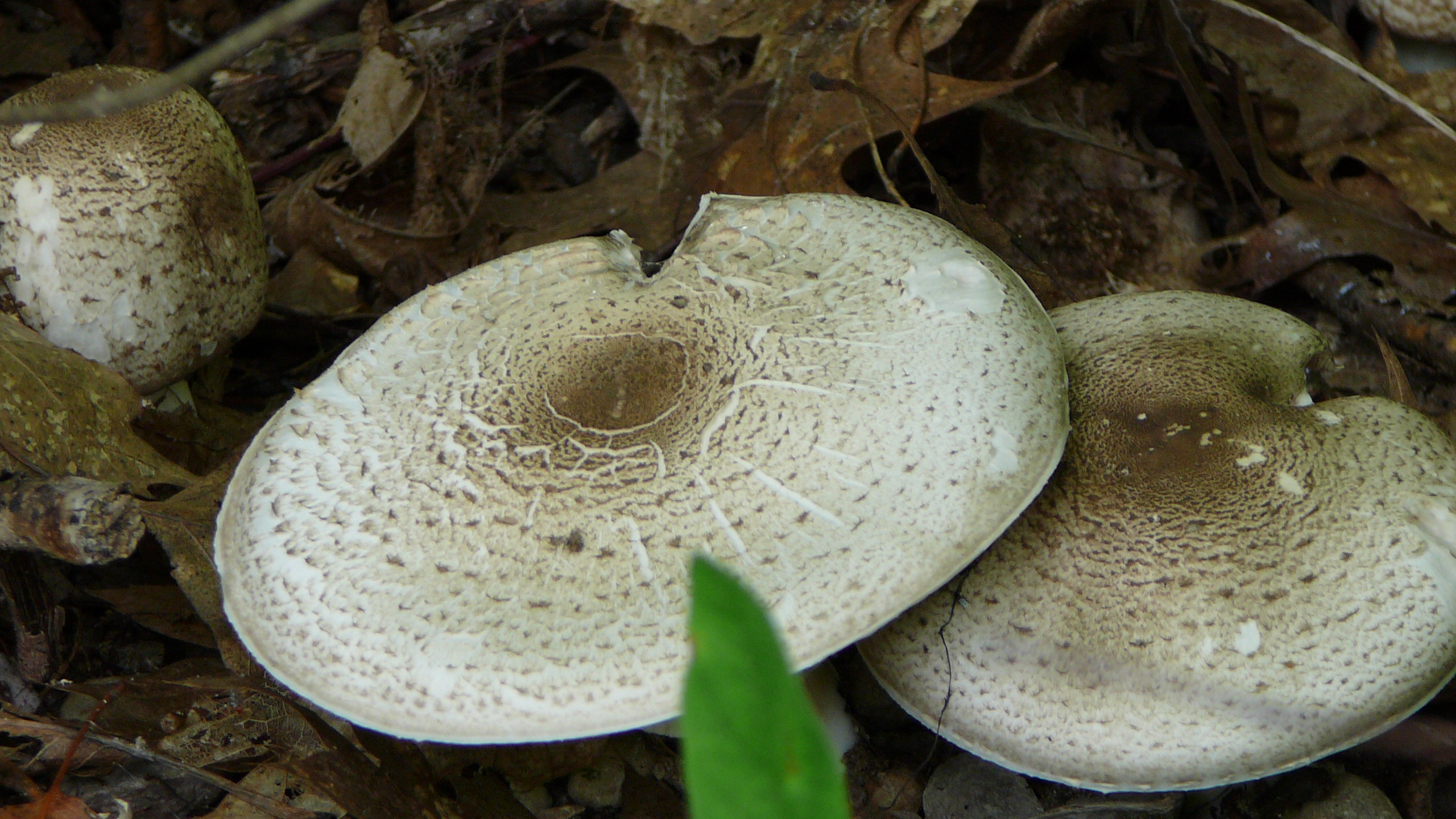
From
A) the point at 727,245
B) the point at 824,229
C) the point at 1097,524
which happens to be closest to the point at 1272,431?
the point at 1097,524

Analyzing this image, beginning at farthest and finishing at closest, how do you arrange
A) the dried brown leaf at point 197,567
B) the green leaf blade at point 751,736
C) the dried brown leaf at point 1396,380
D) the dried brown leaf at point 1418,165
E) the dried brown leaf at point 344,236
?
the dried brown leaf at point 344,236
the dried brown leaf at point 1418,165
the dried brown leaf at point 1396,380
the dried brown leaf at point 197,567
the green leaf blade at point 751,736

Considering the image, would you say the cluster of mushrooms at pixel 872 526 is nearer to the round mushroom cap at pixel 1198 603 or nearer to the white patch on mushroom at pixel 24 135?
the round mushroom cap at pixel 1198 603

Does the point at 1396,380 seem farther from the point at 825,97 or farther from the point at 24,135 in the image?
the point at 24,135

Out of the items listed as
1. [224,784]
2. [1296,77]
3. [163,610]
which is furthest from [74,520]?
[1296,77]

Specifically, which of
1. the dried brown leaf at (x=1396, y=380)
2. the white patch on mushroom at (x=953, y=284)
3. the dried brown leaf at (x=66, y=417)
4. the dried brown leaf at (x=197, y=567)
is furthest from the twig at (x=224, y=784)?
the dried brown leaf at (x=1396, y=380)

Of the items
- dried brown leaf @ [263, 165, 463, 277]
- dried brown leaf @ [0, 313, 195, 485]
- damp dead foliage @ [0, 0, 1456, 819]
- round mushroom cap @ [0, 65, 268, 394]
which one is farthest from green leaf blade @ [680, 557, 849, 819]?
dried brown leaf @ [263, 165, 463, 277]

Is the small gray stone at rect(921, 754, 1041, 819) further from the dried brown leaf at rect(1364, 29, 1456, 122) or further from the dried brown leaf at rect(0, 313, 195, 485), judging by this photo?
the dried brown leaf at rect(1364, 29, 1456, 122)
